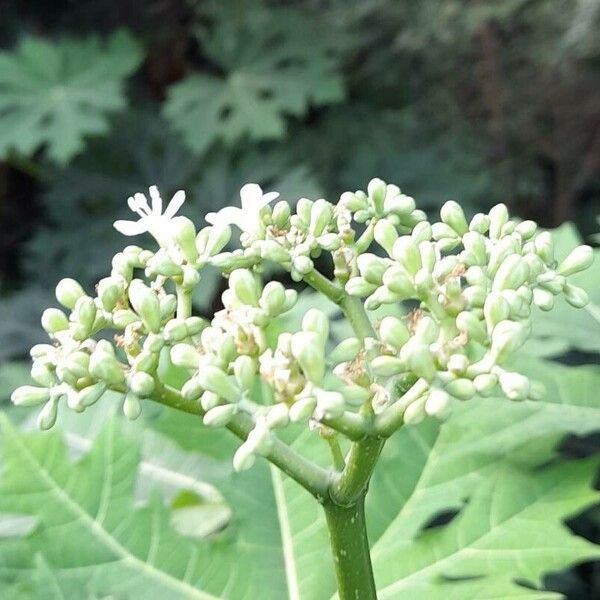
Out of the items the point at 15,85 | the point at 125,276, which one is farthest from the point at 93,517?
the point at 15,85

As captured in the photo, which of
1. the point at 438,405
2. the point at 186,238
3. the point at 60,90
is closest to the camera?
the point at 438,405

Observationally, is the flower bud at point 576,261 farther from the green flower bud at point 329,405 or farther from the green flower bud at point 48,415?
the green flower bud at point 48,415

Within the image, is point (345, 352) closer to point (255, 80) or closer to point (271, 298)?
point (271, 298)

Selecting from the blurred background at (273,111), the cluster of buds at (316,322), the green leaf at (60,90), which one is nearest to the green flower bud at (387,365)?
the cluster of buds at (316,322)

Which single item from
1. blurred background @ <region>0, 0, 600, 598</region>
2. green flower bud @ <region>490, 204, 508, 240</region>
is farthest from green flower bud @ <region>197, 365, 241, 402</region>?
blurred background @ <region>0, 0, 600, 598</region>

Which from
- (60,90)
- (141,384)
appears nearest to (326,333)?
(141,384)

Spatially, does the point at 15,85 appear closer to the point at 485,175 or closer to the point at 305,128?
the point at 305,128
